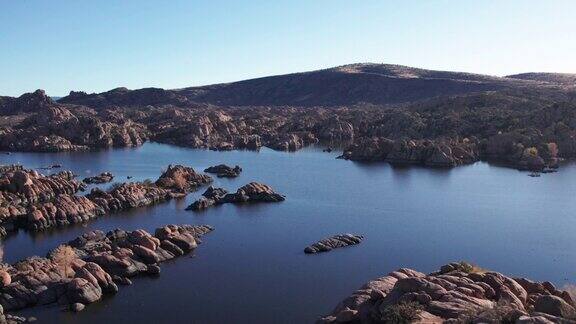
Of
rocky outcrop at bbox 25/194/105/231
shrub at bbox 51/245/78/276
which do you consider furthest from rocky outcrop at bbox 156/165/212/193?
shrub at bbox 51/245/78/276

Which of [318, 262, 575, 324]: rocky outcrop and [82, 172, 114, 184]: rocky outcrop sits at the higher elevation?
[318, 262, 575, 324]: rocky outcrop

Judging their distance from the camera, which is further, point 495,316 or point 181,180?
point 181,180

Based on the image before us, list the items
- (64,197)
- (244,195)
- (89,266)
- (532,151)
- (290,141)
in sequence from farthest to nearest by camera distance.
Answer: (290,141) < (532,151) < (244,195) < (64,197) < (89,266)

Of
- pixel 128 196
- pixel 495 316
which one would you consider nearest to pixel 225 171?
pixel 128 196

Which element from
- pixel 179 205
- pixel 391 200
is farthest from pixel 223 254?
pixel 391 200

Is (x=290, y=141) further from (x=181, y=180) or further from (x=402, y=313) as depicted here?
(x=402, y=313)

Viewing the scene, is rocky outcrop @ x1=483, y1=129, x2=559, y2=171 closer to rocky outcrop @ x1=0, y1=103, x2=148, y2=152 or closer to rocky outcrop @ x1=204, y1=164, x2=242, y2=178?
rocky outcrop @ x1=204, y1=164, x2=242, y2=178

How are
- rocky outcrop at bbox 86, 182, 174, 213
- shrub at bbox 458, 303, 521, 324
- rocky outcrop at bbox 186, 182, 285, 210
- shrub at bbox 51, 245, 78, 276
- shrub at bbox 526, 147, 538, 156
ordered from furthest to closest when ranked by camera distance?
1. shrub at bbox 526, 147, 538, 156
2. rocky outcrop at bbox 186, 182, 285, 210
3. rocky outcrop at bbox 86, 182, 174, 213
4. shrub at bbox 51, 245, 78, 276
5. shrub at bbox 458, 303, 521, 324
